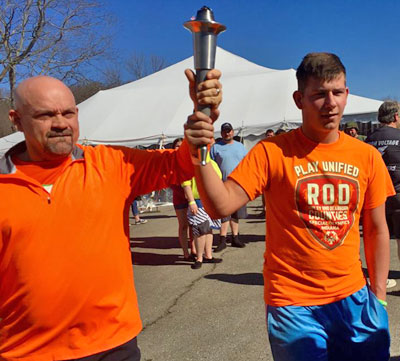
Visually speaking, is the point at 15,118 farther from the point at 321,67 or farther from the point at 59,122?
the point at 321,67

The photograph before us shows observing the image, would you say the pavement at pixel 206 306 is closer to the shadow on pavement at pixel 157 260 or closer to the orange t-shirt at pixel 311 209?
the shadow on pavement at pixel 157 260

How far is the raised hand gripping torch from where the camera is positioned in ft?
4.54

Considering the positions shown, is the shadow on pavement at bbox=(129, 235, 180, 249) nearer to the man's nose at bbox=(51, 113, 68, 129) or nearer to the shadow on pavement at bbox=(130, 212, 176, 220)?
the shadow on pavement at bbox=(130, 212, 176, 220)

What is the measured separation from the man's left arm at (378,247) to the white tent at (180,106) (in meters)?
10.8

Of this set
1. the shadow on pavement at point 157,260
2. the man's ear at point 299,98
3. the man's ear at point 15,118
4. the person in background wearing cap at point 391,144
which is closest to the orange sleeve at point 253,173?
the man's ear at point 299,98

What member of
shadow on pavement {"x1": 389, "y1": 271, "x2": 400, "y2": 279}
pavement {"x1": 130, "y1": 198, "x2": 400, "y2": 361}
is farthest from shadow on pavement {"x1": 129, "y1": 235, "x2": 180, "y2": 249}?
shadow on pavement {"x1": 389, "y1": 271, "x2": 400, "y2": 279}

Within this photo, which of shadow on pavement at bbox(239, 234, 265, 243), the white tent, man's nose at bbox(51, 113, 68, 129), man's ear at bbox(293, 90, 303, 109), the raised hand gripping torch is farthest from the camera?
the white tent

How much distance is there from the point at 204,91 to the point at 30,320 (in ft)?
4.01

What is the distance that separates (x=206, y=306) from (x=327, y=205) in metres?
3.07

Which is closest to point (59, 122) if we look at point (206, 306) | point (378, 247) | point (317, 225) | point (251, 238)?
point (317, 225)

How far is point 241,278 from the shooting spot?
18.7 feet

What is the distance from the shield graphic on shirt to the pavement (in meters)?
1.90

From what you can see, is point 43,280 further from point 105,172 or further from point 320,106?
point 320,106

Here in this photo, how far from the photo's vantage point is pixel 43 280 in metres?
1.77
